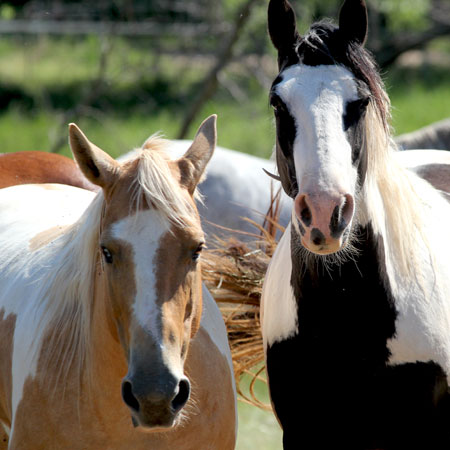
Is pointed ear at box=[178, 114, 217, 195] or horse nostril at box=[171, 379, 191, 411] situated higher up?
pointed ear at box=[178, 114, 217, 195]

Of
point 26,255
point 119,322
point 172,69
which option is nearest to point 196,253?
point 119,322

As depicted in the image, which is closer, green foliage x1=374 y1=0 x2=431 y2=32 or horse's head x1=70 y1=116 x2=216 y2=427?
horse's head x1=70 y1=116 x2=216 y2=427

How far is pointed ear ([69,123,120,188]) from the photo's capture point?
7.61ft

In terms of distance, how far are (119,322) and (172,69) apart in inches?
546

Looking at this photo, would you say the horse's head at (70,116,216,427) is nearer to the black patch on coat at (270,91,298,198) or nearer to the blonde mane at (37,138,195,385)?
the blonde mane at (37,138,195,385)

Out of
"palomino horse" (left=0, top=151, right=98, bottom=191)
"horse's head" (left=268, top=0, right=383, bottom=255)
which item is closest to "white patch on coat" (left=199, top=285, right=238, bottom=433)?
"horse's head" (left=268, top=0, right=383, bottom=255)

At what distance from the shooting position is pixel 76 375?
2.57 m

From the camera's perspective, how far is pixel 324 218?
2.24 meters

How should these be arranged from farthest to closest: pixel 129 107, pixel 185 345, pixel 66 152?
pixel 129 107, pixel 66 152, pixel 185 345

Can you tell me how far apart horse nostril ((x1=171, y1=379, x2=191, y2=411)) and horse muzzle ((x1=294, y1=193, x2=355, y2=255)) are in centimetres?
54

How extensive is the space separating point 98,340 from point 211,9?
625 cm

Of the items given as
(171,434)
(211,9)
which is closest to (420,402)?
(171,434)

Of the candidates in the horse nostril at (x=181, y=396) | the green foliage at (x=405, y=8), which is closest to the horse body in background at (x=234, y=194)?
the horse nostril at (x=181, y=396)

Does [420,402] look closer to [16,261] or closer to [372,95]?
[372,95]
